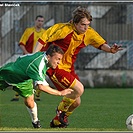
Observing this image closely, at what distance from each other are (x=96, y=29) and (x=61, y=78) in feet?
37.2

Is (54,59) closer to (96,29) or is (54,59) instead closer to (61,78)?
(61,78)

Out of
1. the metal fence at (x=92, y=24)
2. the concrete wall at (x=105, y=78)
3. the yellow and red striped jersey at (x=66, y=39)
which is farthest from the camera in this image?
the concrete wall at (x=105, y=78)

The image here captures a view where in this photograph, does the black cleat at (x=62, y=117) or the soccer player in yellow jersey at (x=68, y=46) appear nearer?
the soccer player in yellow jersey at (x=68, y=46)

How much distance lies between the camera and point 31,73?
838 cm

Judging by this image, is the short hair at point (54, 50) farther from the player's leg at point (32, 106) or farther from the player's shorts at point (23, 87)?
the player's leg at point (32, 106)

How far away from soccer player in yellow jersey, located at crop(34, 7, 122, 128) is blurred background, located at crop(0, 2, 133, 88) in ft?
34.7

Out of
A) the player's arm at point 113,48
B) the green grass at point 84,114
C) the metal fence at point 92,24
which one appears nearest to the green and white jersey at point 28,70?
the green grass at point 84,114

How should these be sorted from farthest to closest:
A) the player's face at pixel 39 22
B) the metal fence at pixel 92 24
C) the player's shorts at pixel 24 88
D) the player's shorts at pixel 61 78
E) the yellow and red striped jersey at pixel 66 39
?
1. the metal fence at pixel 92 24
2. the player's face at pixel 39 22
3. the yellow and red striped jersey at pixel 66 39
4. the player's shorts at pixel 61 78
5. the player's shorts at pixel 24 88

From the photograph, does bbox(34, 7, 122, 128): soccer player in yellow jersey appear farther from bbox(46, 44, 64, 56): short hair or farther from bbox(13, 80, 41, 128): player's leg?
bbox(46, 44, 64, 56): short hair

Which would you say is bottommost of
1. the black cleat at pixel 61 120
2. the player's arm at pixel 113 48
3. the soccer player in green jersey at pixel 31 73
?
the black cleat at pixel 61 120

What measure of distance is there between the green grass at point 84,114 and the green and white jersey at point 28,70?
0.71 metres

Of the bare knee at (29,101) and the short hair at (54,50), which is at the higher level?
the short hair at (54,50)

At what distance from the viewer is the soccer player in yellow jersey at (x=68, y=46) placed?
9141mm

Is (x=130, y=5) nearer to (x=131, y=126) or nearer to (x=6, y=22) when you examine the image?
(x=6, y=22)
